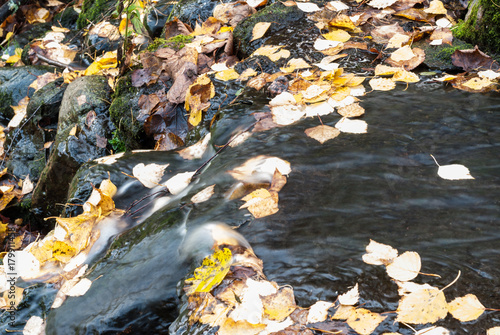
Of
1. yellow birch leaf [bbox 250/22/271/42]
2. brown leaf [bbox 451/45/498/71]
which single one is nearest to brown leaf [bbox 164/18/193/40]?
yellow birch leaf [bbox 250/22/271/42]

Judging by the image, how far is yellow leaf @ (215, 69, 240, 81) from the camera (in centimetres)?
294

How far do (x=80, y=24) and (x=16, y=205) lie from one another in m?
3.36

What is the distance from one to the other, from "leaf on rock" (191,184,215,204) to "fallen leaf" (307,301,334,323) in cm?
74

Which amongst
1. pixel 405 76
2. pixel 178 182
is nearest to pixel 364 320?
pixel 178 182

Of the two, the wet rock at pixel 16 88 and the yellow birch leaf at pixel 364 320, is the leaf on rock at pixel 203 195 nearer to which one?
the yellow birch leaf at pixel 364 320

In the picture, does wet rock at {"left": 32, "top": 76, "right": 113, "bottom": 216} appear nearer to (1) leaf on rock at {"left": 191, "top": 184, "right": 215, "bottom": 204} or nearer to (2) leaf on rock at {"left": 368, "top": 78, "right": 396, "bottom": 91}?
(1) leaf on rock at {"left": 191, "top": 184, "right": 215, "bottom": 204}

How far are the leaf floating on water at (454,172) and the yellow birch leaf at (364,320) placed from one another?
0.81 m

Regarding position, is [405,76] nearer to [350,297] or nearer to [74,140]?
[350,297]

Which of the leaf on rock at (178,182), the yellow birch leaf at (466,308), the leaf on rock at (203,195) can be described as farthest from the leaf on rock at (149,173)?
the yellow birch leaf at (466,308)

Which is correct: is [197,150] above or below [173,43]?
below

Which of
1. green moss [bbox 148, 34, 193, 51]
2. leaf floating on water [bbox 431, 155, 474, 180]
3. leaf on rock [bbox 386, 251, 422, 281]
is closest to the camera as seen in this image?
leaf on rock [bbox 386, 251, 422, 281]

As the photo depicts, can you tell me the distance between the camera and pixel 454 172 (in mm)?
1804

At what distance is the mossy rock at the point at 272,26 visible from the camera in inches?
123

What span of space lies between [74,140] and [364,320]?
2.90 m
